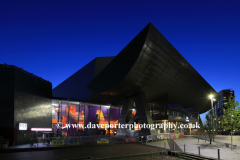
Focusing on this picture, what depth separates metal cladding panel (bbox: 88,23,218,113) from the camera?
31.3 metres

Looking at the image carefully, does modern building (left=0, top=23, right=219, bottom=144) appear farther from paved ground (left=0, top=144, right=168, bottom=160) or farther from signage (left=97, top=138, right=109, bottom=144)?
signage (left=97, top=138, right=109, bottom=144)

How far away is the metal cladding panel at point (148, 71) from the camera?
103 ft

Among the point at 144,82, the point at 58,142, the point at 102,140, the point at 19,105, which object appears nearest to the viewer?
the point at 58,142

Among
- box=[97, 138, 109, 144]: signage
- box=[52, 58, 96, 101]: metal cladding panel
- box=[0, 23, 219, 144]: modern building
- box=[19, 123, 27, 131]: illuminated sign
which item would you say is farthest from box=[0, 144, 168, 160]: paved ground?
box=[52, 58, 96, 101]: metal cladding panel

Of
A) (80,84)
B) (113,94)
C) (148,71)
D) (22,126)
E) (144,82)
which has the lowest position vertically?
(22,126)

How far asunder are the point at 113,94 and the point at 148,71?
1100 cm

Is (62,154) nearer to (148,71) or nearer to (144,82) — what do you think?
(148,71)

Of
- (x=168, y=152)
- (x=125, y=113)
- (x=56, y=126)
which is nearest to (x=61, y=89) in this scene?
(x=56, y=126)

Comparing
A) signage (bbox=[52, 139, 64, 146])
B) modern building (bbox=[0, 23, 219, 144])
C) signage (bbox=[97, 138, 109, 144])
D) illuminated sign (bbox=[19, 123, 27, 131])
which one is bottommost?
signage (bbox=[97, 138, 109, 144])

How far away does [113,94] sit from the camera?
4334cm

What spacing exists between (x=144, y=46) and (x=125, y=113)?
19892 mm

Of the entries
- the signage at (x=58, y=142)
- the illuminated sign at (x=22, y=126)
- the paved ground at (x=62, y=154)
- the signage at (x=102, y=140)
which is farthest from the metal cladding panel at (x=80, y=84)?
the paved ground at (x=62, y=154)

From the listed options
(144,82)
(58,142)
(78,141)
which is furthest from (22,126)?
(144,82)

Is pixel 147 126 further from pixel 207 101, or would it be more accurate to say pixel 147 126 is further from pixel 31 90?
pixel 207 101
